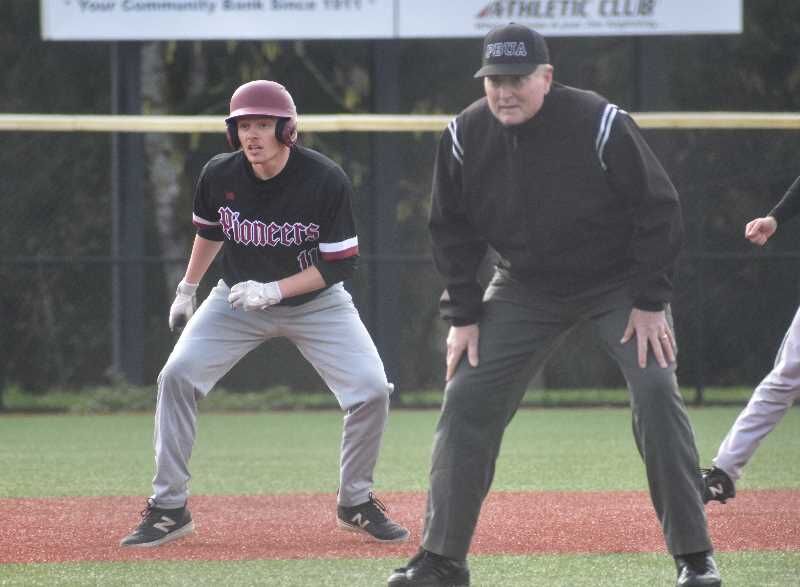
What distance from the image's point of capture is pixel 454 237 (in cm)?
550

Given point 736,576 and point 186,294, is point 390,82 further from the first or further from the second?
point 736,576

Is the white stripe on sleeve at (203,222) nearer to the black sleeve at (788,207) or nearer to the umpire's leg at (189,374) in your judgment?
the umpire's leg at (189,374)

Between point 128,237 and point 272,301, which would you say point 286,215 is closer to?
point 272,301

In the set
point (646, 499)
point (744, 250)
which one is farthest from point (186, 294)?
point (744, 250)

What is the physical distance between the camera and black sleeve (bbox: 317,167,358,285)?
6.93m

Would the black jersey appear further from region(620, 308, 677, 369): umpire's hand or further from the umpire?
region(620, 308, 677, 369): umpire's hand

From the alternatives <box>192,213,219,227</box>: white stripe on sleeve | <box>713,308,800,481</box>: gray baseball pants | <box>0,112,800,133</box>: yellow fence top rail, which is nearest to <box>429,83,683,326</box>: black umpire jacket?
<box>192,213,219,227</box>: white stripe on sleeve

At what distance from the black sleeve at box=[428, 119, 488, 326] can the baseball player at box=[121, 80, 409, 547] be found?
1463 millimetres

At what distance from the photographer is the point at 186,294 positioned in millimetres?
7398

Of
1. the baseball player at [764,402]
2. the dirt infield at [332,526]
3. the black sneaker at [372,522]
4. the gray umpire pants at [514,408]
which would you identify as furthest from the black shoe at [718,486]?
the gray umpire pants at [514,408]

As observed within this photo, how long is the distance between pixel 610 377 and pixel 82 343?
17.1 feet

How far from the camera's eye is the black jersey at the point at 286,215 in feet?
22.7

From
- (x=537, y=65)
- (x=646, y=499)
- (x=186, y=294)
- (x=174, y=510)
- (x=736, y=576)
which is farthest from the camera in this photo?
(x=646, y=499)

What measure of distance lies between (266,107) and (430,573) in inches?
90.8
